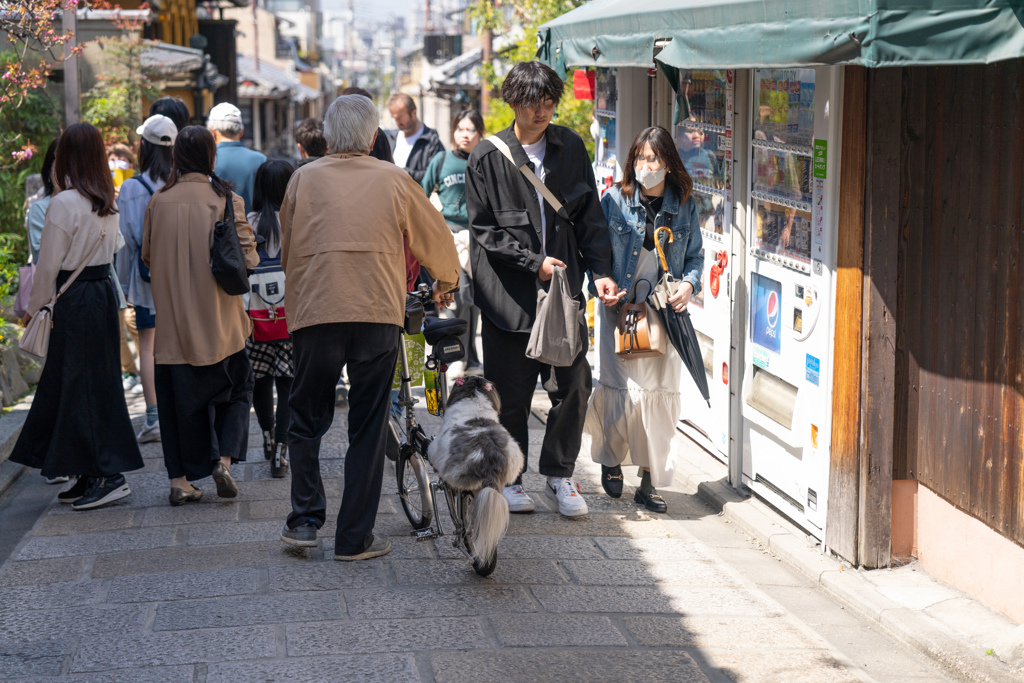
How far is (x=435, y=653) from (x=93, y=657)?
1.20m

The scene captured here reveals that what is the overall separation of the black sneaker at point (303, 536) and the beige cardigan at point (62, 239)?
175 cm

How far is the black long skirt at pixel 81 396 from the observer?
539 centimetres

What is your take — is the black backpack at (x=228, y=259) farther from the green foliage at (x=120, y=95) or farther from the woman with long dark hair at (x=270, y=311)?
the green foliage at (x=120, y=95)

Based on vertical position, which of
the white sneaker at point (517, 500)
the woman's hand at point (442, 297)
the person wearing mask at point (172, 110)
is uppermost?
the person wearing mask at point (172, 110)

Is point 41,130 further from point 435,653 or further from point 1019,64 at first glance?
point 1019,64

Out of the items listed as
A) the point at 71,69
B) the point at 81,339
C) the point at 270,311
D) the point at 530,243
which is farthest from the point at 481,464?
the point at 71,69

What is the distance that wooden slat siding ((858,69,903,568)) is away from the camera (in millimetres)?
4207

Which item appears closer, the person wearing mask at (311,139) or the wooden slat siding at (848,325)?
the wooden slat siding at (848,325)

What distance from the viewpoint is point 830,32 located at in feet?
12.0

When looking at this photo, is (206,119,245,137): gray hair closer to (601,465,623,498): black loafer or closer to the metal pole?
the metal pole

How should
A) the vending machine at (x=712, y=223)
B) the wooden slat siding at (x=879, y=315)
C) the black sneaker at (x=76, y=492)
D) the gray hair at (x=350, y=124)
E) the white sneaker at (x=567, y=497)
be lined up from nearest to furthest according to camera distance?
the wooden slat siding at (x=879, y=315), the gray hair at (x=350, y=124), the white sneaker at (x=567, y=497), the black sneaker at (x=76, y=492), the vending machine at (x=712, y=223)

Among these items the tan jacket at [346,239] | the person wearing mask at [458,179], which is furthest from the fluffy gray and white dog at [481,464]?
the person wearing mask at [458,179]

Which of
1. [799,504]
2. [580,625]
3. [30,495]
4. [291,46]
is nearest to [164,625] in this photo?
[580,625]

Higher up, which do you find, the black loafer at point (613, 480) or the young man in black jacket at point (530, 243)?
the young man in black jacket at point (530, 243)
